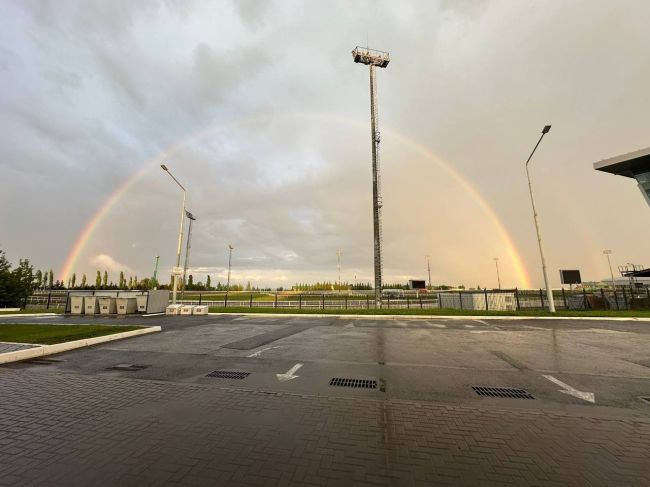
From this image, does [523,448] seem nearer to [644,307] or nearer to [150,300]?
[150,300]

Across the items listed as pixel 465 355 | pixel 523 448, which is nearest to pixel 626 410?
pixel 523 448

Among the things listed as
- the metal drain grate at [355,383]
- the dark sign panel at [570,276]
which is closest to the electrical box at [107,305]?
the metal drain grate at [355,383]

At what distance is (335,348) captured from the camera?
9773 mm

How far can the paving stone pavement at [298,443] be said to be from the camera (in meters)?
2.92

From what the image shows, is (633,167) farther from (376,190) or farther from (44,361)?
(44,361)

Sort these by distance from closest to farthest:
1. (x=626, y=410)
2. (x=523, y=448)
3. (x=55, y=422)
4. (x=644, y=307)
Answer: (x=523, y=448) < (x=55, y=422) < (x=626, y=410) < (x=644, y=307)

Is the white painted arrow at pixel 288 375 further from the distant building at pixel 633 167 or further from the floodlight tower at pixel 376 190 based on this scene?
the distant building at pixel 633 167

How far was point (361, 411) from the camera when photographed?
15.0ft

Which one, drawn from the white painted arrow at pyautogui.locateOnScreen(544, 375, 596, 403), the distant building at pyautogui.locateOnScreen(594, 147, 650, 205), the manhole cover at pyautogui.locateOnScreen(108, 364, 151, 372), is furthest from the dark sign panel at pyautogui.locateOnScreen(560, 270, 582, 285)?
the manhole cover at pyautogui.locateOnScreen(108, 364, 151, 372)

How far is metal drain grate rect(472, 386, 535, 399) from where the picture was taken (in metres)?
5.35

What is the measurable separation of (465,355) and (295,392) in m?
5.56

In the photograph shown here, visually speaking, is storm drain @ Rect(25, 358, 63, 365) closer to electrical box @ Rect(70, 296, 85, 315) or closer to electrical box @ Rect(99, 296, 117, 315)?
electrical box @ Rect(99, 296, 117, 315)

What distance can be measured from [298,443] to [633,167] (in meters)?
47.0

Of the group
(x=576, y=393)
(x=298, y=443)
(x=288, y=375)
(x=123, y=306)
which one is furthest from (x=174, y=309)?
(x=576, y=393)
